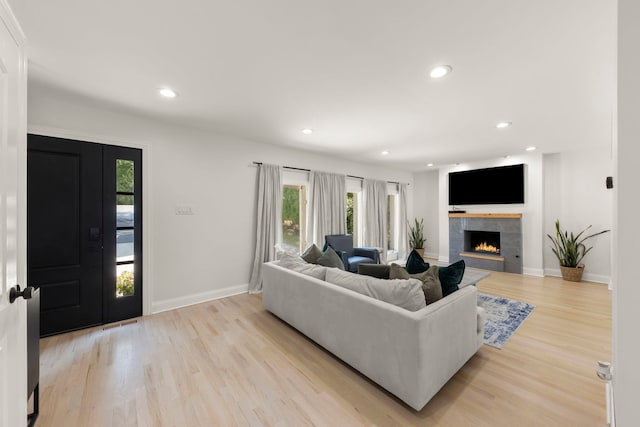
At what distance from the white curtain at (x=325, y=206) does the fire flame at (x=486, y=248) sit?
11.1ft

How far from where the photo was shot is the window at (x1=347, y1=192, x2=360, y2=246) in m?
6.06

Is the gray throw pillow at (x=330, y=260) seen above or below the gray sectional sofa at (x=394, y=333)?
above

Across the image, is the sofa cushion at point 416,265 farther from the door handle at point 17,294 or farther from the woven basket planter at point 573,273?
the woven basket planter at point 573,273

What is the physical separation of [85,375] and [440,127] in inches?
180

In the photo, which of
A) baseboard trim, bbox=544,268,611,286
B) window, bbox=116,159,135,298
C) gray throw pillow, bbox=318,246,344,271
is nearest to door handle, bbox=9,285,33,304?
window, bbox=116,159,135,298

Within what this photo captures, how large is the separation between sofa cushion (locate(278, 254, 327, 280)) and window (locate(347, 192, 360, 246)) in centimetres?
310

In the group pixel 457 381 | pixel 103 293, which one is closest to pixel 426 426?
pixel 457 381

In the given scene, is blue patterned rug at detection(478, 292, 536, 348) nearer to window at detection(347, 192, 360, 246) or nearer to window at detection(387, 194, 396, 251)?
window at detection(347, 192, 360, 246)

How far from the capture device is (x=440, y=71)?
2092mm

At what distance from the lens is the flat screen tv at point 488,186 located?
5.40 m

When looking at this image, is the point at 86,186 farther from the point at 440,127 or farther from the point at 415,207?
the point at 415,207

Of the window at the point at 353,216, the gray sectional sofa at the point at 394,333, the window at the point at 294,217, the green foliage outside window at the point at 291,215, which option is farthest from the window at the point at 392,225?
the gray sectional sofa at the point at 394,333

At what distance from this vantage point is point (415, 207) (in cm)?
766

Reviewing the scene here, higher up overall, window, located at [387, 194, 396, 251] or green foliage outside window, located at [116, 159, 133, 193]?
green foliage outside window, located at [116, 159, 133, 193]
